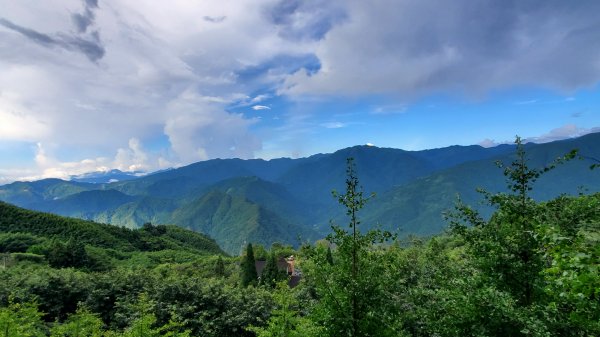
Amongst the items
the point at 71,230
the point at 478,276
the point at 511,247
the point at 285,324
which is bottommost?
the point at 71,230

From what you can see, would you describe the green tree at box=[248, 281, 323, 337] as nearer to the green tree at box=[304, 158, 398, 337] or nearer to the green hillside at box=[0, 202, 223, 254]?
the green tree at box=[304, 158, 398, 337]

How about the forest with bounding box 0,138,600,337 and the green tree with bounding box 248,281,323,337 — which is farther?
the green tree with bounding box 248,281,323,337

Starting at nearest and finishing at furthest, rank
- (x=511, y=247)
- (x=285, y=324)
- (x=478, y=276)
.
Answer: (x=511, y=247), (x=478, y=276), (x=285, y=324)

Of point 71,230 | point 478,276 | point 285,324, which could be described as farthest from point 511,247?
point 71,230

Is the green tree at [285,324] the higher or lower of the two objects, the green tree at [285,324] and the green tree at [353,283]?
the lower

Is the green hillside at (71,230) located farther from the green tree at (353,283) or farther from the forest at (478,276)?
the green tree at (353,283)

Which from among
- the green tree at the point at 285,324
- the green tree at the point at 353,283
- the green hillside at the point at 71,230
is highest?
the green tree at the point at 353,283

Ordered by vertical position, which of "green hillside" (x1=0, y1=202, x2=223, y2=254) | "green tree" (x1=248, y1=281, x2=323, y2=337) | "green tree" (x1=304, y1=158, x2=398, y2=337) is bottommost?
"green hillside" (x1=0, y1=202, x2=223, y2=254)

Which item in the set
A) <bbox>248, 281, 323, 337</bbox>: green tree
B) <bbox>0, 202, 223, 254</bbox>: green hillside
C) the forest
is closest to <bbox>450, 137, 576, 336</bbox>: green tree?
the forest

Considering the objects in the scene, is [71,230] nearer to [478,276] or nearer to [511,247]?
[478,276]

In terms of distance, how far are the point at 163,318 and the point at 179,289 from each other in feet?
8.72

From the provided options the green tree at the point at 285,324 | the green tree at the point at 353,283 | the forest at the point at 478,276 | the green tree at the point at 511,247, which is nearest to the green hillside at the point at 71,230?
the green tree at the point at 285,324

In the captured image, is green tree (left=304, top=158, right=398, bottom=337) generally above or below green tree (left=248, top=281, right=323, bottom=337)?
above

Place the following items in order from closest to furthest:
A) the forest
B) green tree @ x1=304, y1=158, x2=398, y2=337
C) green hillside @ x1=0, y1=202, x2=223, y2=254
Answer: the forest, green tree @ x1=304, y1=158, x2=398, y2=337, green hillside @ x1=0, y1=202, x2=223, y2=254
